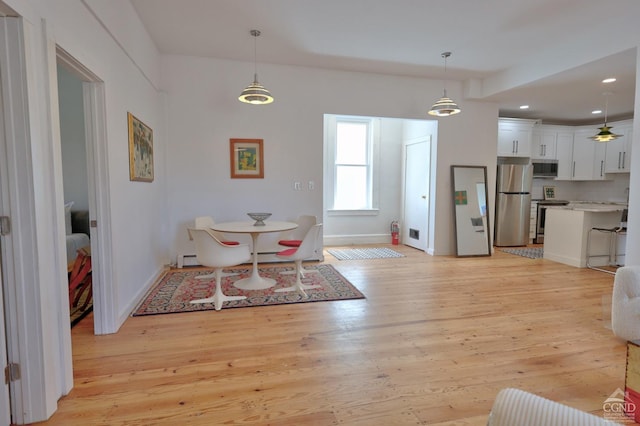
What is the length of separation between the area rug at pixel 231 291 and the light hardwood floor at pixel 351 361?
0.17 m

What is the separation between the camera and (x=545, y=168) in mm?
7258

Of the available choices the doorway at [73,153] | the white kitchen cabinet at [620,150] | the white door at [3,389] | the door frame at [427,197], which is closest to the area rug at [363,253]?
the door frame at [427,197]

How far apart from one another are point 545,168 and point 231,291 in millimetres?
7007

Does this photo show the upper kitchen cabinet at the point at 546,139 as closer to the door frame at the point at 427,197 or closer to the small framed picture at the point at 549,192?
the small framed picture at the point at 549,192

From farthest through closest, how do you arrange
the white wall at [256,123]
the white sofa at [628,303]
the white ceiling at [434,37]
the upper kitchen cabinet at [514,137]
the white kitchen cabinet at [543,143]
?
the white kitchen cabinet at [543,143]
the upper kitchen cabinet at [514,137]
the white wall at [256,123]
the white ceiling at [434,37]
the white sofa at [628,303]

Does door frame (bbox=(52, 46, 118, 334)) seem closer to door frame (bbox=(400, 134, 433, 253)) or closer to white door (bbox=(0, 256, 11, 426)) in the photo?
white door (bbox=(0, 256, 11, 426))

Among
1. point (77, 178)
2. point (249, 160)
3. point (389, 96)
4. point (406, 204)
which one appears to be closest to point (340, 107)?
point (389, 96)

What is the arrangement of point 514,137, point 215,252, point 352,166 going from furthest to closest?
point 352,166
point 514,137
point 215,252

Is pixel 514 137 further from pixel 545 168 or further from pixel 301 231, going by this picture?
pixel 301 231

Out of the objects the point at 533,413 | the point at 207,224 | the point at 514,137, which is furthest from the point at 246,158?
the point at 514,137

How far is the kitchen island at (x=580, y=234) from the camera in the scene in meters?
4.91

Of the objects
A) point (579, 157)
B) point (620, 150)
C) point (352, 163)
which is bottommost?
point (352, 163)

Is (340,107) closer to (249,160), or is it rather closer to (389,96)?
(389,96)

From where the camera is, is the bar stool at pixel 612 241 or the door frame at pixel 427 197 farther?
the door frame at pixel 427 197
